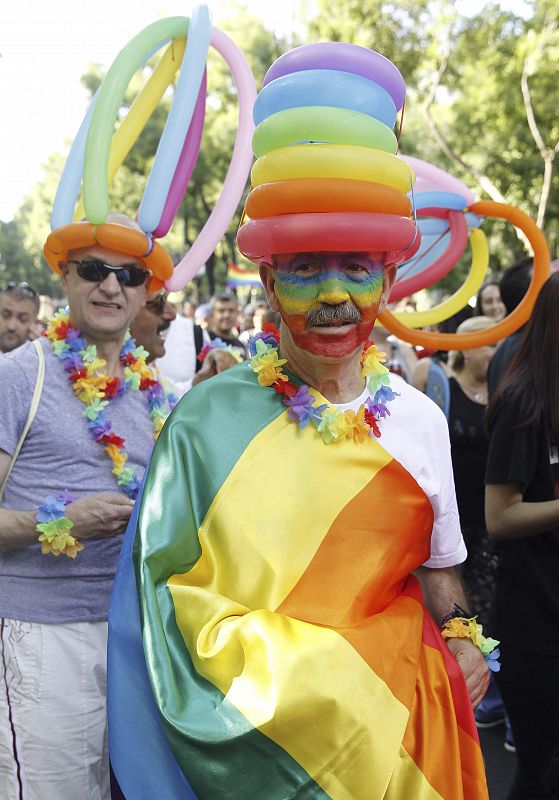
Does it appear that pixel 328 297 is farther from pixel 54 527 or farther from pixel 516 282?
pixel 516 282

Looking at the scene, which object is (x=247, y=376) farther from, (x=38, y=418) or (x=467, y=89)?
(x=467, y=89)

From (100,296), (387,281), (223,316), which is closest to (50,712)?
(100,296)

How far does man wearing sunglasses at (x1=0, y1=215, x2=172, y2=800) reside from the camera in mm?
2299

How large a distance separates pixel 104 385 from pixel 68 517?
1.64 feet

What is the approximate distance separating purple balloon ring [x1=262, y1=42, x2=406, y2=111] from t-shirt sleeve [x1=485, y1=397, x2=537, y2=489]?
1.30 meters

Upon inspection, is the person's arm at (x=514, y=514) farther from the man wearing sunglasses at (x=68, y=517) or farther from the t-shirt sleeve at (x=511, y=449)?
the man wearing sunglasses at (x=68, y=517)

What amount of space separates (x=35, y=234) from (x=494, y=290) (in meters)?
40.9

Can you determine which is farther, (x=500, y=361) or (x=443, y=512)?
(x=500, y=361)

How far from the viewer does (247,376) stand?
6.77 feet

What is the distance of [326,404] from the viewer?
197 cm

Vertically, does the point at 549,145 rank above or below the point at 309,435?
above

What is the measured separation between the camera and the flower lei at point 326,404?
1926 mm

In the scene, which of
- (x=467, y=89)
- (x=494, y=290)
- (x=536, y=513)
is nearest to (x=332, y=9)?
(x=467, y=89)

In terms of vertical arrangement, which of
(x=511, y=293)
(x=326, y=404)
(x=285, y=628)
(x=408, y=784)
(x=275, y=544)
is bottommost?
(x=408, y=784)
